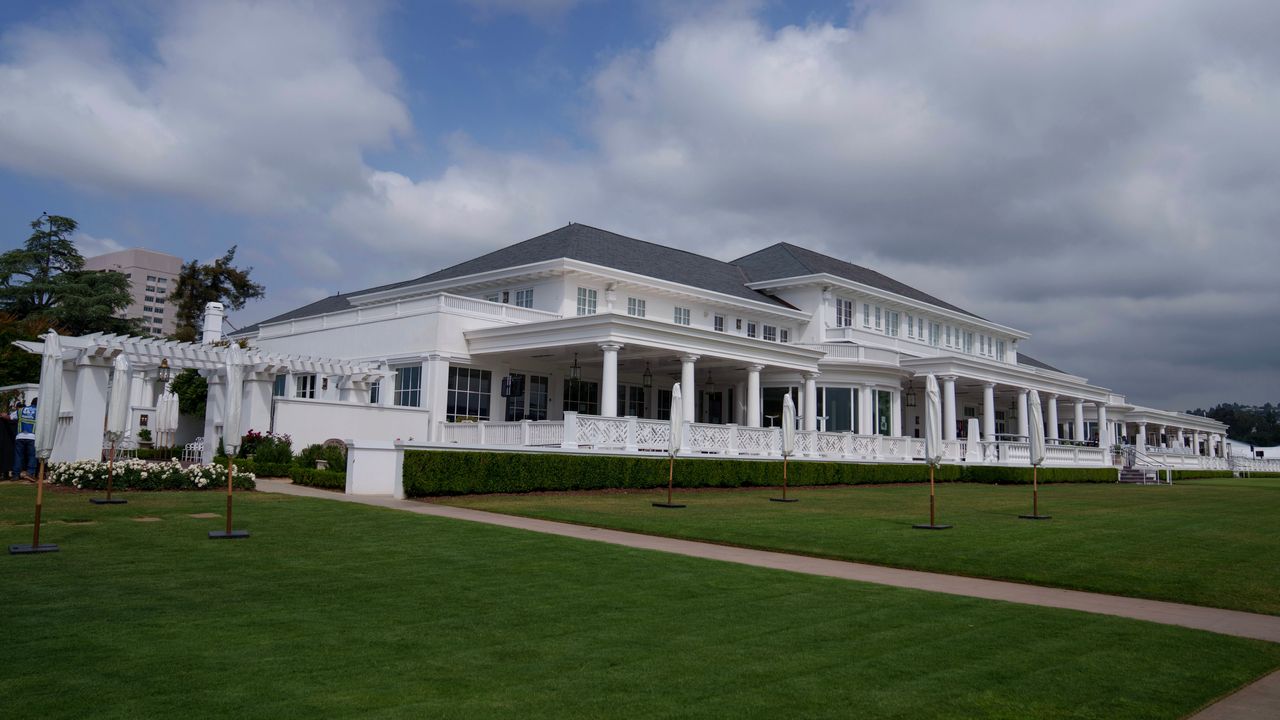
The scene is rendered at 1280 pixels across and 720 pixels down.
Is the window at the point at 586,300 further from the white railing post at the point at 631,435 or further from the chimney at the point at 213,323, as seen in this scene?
the chimney at the point at 213,323

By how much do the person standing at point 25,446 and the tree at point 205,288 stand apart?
40.9 m

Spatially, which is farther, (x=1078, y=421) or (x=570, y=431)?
(x=1078, y=421)

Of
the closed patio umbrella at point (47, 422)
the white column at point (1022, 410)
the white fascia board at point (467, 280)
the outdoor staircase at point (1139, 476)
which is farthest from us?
the white column at point (1022, 410)

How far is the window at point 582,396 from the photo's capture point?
32.3m

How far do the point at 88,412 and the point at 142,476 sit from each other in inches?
215

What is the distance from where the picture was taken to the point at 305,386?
104ft

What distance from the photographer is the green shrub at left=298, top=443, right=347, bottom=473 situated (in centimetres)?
2144

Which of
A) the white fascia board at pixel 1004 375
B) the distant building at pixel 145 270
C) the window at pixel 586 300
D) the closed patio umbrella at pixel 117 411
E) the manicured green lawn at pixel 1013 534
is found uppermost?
the distant building at pixel 145 270

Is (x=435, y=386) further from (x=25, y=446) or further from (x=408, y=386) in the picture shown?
(x=25, y=446)

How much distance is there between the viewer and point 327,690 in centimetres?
510

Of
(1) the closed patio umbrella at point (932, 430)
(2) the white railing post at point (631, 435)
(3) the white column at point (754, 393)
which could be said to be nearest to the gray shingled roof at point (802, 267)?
(3) the white column at point (754, 393)

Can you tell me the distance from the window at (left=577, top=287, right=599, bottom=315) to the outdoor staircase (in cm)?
2650

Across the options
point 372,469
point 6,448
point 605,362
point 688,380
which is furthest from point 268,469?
point 688,380

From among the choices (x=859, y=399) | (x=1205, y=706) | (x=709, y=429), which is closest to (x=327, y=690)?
(x=1205, y=706)
